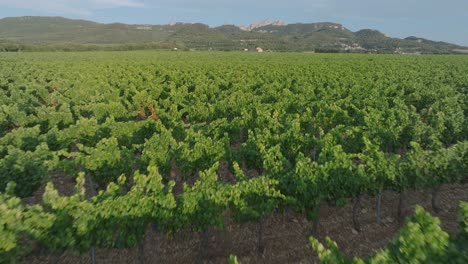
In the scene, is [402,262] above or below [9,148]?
above

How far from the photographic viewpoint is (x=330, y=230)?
10.5 m

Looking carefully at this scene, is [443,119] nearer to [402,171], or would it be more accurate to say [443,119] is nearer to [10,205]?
[402,171]

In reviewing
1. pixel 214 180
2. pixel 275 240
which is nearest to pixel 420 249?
pixel 214 180

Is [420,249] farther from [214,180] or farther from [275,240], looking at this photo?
[275,240]

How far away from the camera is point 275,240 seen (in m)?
10.0

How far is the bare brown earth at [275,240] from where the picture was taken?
9.34m

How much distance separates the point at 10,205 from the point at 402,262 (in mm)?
7107

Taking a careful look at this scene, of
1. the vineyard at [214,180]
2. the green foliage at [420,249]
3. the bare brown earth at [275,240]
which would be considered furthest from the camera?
the bare brown earth at [275,240]

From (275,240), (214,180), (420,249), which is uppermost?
(420,249)

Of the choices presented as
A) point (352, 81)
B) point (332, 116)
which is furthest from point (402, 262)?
point (352, 81)

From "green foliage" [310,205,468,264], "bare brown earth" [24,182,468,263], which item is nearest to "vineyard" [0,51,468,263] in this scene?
"green foliage" [310,205,468,264]

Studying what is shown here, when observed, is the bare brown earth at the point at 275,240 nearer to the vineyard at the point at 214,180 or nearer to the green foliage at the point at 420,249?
the vineyard at the point at 214,180

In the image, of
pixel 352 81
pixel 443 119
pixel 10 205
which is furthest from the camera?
pixel 352 81

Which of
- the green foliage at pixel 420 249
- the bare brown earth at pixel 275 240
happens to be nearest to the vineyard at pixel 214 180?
the green foliage at pixel 420 249
